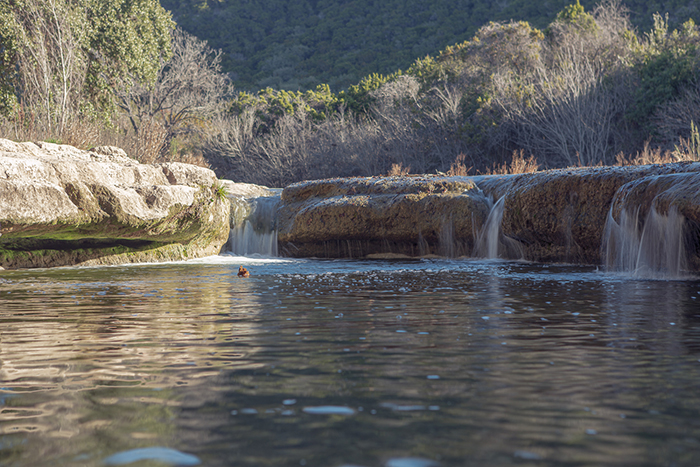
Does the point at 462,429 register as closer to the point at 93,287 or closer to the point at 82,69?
the point at 93,287

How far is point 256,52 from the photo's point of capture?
189ft

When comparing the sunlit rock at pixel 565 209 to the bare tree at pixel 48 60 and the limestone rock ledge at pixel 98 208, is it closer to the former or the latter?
the limestone rock ledge at pixel 98 208

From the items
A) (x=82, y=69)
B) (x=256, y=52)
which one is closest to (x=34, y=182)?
(x=82, y=69)

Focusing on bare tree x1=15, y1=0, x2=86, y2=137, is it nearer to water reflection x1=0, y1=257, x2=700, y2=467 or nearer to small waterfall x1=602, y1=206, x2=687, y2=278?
small waterfall x1=602, y1=206, x2=687, y2=278

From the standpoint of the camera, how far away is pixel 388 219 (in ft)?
54.5

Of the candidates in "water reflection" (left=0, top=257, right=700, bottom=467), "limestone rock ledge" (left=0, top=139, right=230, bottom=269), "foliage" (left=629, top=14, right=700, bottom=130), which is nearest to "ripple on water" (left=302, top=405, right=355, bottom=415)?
"water reflection" (left=0, top=257, right=700, bottom=467)

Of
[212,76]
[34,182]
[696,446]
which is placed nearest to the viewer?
[696,446]

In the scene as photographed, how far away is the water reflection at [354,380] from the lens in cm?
232

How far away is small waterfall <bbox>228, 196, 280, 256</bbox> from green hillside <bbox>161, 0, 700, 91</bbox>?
33.9m

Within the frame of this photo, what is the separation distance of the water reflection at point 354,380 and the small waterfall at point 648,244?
3644 millimetres

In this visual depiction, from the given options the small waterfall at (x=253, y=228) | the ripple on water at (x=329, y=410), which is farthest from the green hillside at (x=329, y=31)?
the ripple on water at (x=329, y=410)

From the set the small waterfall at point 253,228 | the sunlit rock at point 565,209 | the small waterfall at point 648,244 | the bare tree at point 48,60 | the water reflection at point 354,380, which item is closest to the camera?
the water reflection at point 354,380

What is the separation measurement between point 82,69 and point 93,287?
21.8m

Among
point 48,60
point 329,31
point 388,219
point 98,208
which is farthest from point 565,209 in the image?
point 329,31
